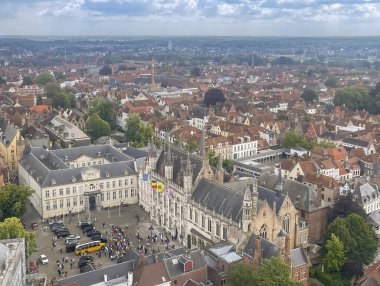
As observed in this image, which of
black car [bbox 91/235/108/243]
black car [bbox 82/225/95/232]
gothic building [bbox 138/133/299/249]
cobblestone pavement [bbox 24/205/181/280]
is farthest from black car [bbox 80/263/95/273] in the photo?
gothic building [bbox 138/133/299/249]

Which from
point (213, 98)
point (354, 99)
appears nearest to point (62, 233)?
point (213, 98)

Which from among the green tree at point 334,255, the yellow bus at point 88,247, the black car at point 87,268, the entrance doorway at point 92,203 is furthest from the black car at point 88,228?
the green tree at point 334,255

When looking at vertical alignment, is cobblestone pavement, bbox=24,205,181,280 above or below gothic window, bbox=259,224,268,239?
below

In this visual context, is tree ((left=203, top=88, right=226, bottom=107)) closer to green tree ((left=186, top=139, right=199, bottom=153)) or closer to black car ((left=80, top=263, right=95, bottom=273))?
green tree ((left=186, top=139, right=199, bottom=153))

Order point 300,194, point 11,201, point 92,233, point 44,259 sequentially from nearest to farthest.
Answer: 1. point 44,259
2. point 92,233
3. point 11,201
4. point 300,194

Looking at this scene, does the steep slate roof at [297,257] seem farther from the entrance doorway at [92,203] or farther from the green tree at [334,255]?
the entrance doorway at [92,203]

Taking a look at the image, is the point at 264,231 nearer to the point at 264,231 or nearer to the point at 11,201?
the point at 264,231
